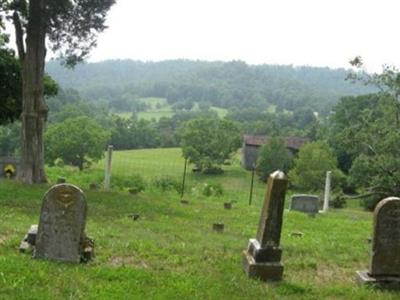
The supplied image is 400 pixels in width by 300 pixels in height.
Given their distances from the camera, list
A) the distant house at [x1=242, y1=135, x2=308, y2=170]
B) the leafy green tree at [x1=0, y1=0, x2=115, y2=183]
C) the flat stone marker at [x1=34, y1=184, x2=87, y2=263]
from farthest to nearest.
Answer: the distant house at [x1=242, y1=135, x2=308, y2=170] → the leafy green tree at [x1=0, y1=0, x2=115, y2=183] → the flat stone marker at [x1=34, y1=184, x2=87, y2=263]

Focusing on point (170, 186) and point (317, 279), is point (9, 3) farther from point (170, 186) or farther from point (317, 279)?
point (170, 186)

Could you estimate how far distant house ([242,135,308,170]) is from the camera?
276 feet

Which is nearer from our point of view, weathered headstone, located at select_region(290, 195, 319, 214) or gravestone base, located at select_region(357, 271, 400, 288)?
gravestone base, located at select_region(357, 271, 400, 288)

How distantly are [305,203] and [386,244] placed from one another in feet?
42.6

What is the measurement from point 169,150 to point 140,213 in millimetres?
78869

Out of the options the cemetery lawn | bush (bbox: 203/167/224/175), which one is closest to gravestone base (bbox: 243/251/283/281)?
the cemetery lawn

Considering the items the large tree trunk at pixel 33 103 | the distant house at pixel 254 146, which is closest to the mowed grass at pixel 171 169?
the distant house at pixel 254 146

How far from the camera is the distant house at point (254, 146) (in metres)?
84.1

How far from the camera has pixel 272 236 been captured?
9.58m

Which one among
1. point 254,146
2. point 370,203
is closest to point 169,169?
point 254,146

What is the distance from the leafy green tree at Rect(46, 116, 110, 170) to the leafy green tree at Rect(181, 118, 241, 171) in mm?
11260

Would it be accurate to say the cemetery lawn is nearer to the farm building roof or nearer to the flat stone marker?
the flat stone marker

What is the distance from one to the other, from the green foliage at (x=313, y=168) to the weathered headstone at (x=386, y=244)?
50819 mm

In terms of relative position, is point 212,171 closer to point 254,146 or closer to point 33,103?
point 254,146
